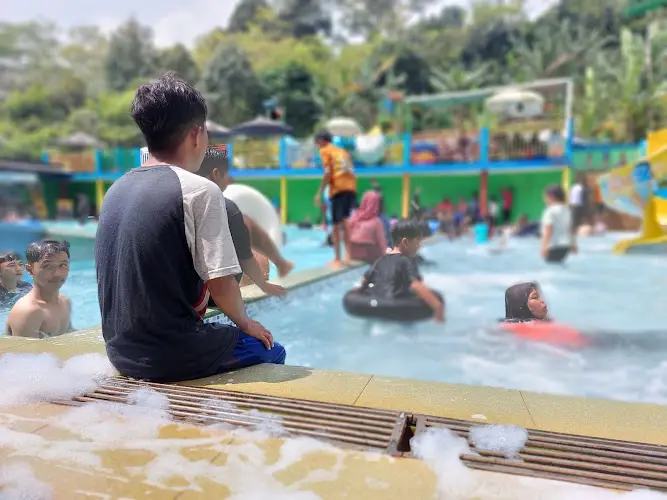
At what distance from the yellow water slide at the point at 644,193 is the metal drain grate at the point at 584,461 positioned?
31.2ft

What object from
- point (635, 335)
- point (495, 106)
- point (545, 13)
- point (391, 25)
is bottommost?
point (635, 335)

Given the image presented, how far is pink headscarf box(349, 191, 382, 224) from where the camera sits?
6273 mm

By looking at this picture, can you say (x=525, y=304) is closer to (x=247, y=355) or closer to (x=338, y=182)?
(x=247, y=355)

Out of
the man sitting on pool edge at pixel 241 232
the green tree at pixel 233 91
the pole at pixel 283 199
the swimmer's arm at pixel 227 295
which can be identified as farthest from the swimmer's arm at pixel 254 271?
the green tree at pixel 233 91

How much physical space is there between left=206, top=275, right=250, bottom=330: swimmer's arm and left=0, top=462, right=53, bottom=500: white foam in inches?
35.1

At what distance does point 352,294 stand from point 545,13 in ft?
132

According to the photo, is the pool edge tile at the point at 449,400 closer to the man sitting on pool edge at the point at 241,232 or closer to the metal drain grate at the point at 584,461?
the metal drain grate at the point at 584,461

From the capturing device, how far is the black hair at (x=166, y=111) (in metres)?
2.15

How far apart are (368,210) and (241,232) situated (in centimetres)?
357

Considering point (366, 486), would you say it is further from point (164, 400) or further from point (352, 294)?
point (352, 294)

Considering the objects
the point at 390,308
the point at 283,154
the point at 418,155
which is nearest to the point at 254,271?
the point at 390,308

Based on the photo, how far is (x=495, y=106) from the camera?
62.7ft

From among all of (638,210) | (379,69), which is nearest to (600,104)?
(638,210)

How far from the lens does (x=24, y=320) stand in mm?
3176
